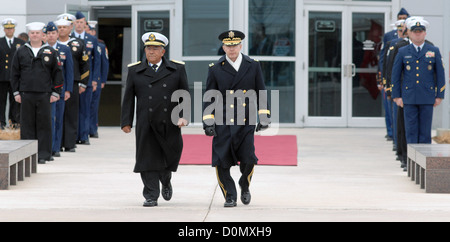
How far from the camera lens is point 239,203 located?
898 cm

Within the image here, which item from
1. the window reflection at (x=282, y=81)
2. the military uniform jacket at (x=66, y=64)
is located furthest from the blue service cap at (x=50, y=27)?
the window reflection at (x=282, y=81)

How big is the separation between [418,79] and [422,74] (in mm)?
90

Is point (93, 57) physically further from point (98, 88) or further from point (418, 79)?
point (418, 79)

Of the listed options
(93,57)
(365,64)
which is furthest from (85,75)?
(365,64)

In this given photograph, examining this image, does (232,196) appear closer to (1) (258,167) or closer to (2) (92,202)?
(2) (92,202)

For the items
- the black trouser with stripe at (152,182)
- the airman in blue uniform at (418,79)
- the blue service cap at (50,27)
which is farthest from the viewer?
the blue service cap at (50,27)

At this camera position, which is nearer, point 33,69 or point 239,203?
point 239,203

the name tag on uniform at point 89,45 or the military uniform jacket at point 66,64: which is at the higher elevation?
the name tag on uniform at point 89,45

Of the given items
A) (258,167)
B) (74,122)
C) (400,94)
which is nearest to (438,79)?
(400,94)

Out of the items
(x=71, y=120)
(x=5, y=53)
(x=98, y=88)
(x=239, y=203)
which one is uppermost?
(x=5, y=53)

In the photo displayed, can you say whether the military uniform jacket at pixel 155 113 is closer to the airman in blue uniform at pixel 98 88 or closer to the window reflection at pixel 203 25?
the airman in blue uniform at pixel 98 88

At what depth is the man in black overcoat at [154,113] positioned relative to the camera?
8.80 metres

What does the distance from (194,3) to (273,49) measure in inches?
75.3

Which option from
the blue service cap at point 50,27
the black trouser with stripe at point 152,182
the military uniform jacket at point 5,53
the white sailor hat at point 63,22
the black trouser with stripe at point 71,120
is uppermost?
the white sailor hat at point 63,22
